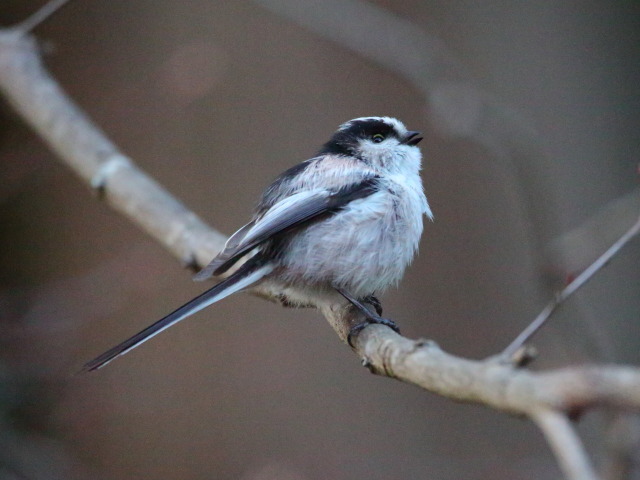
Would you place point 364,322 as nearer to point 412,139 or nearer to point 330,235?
point 330,235

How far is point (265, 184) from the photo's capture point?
13.2 feet

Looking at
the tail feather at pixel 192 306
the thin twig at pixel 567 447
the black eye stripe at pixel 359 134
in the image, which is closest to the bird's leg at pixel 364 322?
the tail feather at pixel 192 306

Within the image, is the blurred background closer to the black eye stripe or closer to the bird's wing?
the black eye stripe

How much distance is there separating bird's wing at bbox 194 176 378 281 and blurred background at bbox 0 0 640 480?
1091mm

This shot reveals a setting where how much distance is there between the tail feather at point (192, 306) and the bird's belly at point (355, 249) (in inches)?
5.1

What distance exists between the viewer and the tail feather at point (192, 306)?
5.95 ft

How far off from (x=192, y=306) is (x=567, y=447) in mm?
1262


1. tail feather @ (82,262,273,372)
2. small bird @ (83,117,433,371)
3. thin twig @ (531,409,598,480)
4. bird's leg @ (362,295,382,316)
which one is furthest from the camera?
bird's leg @ (362,295,382,316)

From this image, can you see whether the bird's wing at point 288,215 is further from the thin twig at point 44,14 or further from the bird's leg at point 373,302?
the thin twig at point 44,14

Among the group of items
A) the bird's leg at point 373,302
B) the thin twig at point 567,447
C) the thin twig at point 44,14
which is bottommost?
the thin twig at point 567,447

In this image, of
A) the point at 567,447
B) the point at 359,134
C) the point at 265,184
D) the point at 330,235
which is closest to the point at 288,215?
the point at 330,235

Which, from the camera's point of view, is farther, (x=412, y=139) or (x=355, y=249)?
(x=412, y=139)

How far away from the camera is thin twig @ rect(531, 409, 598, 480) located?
94 centimetres

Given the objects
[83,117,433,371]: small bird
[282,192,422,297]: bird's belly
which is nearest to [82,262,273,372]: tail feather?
[83,117,433,371]: small bird
